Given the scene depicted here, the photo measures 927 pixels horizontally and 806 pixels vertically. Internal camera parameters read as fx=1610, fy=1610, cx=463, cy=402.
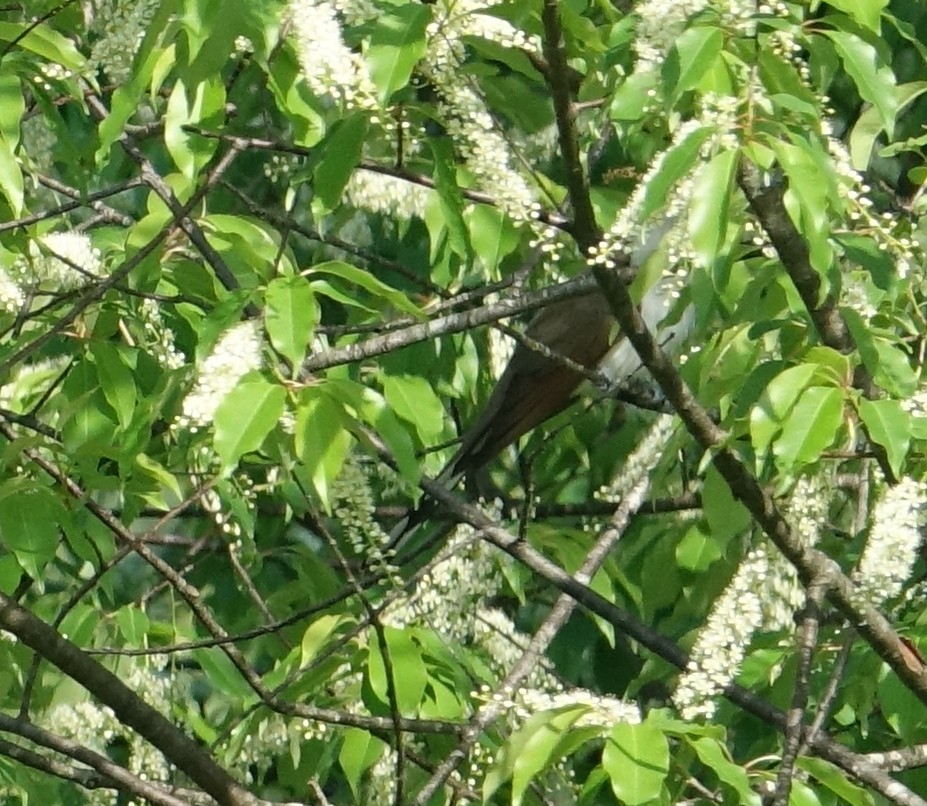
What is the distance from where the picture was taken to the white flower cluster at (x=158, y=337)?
8.17 feet

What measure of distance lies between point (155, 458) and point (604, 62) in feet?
4.03

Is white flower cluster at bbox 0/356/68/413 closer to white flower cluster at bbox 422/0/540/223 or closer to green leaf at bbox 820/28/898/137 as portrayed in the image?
white flower cluster at bbox 422/0/540/223

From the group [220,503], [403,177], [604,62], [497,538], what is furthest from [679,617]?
[604,62]

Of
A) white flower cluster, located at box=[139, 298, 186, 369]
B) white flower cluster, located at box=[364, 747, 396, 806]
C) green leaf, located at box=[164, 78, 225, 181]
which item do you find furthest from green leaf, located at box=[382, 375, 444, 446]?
white flower cluster, located at box=[364, 747, 396, 806]

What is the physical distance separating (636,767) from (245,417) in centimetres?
58

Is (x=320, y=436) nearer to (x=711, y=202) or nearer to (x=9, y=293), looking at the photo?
(x=711, y=202)

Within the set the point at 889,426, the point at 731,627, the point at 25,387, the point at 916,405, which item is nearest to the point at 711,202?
the point at 889,426

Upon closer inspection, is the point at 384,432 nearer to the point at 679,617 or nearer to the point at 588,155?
the point at 588,155

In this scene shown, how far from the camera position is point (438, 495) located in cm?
277

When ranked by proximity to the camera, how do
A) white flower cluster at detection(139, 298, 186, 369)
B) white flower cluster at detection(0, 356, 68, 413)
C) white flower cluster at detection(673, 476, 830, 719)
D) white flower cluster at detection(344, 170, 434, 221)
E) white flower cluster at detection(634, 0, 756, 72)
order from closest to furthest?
white flower cluster at detection(634, 0, 756, 72), white flower cluster at detection(673, 476, 830, 719), white flower cluster at detection(139, 298, 186, 369), white flower cluster at detection(344, 170, 434, 221), white flower cluster at detection(0, 356, 68, 413)

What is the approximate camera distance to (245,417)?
5.70ft

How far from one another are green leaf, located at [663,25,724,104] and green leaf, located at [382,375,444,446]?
34.7 inches

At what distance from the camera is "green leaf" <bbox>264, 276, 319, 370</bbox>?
180 centimetres

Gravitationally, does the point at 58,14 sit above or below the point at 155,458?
above
